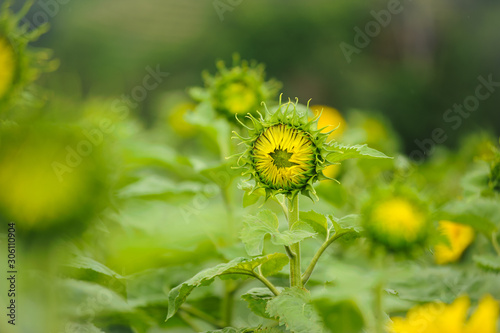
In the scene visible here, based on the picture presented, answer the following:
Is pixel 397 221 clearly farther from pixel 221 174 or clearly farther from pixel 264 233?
pixel 221 174

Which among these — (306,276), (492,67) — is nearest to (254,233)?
(306,276)

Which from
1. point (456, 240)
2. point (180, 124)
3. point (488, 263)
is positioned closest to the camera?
point (488, 263)

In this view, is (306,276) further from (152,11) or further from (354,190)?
(152,11)

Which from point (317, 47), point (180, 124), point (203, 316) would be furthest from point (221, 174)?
point (317, 47)

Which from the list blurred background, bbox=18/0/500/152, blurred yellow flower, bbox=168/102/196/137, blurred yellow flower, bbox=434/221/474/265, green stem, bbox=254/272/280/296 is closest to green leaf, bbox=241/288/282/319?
green stem, bbox=254/272/280/296

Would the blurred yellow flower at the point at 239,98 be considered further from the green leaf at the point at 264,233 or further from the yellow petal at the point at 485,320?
the yellow petal at the point at 485,320

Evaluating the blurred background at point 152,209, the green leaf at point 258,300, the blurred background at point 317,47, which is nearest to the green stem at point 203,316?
the blurred background at point 152,209

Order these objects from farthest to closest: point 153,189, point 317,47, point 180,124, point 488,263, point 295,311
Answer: point 317,47 < point 180,124 < point 153,189 < point 488,263 < point 295,311

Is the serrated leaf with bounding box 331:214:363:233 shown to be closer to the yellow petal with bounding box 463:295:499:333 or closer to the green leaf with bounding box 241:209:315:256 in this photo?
the green leaf with bounding box 241:209:315:256
